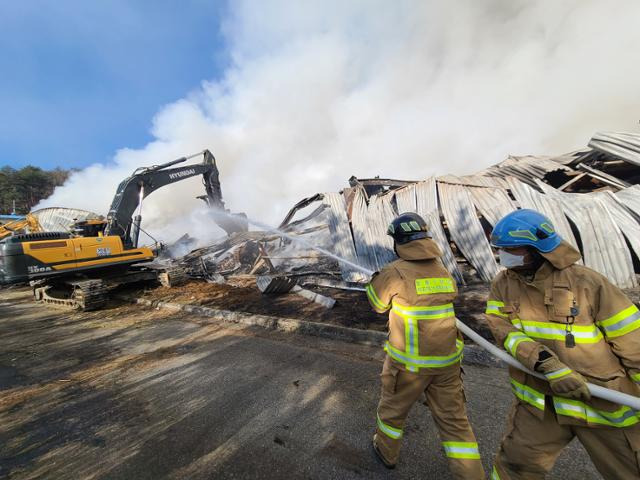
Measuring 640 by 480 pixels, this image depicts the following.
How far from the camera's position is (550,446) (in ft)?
5.40

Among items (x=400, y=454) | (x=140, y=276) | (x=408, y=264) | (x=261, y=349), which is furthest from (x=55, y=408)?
(x=140, y=276)

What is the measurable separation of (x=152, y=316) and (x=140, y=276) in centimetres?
316

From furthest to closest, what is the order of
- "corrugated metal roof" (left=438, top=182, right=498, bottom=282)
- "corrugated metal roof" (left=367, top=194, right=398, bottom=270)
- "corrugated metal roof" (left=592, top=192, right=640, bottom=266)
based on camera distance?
"corrugated metal roof" (left=367, top=194, right=398, bottom=270) → "corrugated metal roof" (left=438, top=182, right=498, bottom=282) → "corrugated metal roof" (left=592, top=192, right=640, bottom=266)

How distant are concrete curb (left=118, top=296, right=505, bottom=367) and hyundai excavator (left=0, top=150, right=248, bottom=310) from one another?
295 cm

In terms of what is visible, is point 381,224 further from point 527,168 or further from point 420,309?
point 420,309

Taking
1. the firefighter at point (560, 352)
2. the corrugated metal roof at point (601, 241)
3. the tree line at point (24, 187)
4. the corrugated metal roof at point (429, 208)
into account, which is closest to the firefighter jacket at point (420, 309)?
the firefighter at point (560, 352)

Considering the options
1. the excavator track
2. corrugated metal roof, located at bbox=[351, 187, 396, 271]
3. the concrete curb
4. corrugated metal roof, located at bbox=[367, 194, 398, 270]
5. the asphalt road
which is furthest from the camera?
corrugated metal roof, located at bbox=[351, 187, 396, 271]

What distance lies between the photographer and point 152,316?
24.0ft

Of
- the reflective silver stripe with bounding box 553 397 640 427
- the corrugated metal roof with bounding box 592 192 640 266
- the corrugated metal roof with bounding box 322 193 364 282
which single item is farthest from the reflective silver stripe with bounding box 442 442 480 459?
the corrugated metal roof with bounding box 592 192 640 266

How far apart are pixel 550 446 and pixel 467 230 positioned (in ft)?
21.8

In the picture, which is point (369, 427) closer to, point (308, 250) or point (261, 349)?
point (261, 349)

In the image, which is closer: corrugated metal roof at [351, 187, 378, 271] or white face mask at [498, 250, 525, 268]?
white face mask at [498, 250, 525, 268]

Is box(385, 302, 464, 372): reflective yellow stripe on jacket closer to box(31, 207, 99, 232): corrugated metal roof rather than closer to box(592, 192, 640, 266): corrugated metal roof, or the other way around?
box(592, 192, 640, 266): corrugated metal roof

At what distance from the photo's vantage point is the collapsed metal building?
6449mm
